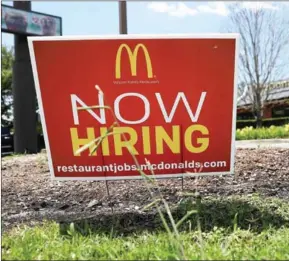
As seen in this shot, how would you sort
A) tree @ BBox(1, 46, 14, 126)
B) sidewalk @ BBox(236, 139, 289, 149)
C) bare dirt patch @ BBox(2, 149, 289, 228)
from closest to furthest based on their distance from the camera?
bare dirt patch @ BBox(2, 149, 289, 228)
sidewalk @ BBox(236, 139, 289, 149)
tree @ BBox(1, 46, 14, 126)

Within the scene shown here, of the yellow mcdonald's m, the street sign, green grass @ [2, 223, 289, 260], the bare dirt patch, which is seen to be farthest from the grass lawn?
the street sign

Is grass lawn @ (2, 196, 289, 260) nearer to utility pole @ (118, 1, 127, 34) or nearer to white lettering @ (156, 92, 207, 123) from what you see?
white lettering @ (156, 92, 207, 123)

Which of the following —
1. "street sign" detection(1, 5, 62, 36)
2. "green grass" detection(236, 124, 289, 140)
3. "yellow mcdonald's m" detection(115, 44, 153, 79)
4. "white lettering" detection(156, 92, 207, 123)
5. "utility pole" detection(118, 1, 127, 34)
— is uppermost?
"street sign" detection(1, 5, 62, 36)

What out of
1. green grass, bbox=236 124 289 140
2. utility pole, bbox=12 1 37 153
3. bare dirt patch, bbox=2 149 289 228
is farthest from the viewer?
utility pole, bbox=12 1 37 153

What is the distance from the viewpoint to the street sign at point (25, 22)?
15.1 meters

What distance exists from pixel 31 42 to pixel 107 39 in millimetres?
632

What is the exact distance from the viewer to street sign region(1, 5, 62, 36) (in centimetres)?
1515

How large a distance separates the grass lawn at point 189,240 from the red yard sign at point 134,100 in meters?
0.58

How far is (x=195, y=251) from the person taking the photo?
3.00 meters

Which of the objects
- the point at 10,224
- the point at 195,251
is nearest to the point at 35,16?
the point at 10,224

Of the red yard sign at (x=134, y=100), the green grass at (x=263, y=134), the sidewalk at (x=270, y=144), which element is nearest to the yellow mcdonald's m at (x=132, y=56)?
the red yard sign at (x=134, y=100)

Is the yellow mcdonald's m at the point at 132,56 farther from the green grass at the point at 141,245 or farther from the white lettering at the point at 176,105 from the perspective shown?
the green grass at the point at 141,245

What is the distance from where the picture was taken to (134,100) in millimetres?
4223

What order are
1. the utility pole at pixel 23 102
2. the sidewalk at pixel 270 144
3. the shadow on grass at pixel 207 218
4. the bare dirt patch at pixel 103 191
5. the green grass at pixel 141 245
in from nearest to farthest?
the green grass at pixel 141 245, the shadow on grass at pixel 207 218, the bare dirt patch at pixel 103 191, the sidewalk at pixel 270 144, the utility pole at pixel 23 102
